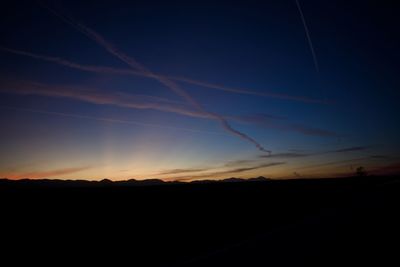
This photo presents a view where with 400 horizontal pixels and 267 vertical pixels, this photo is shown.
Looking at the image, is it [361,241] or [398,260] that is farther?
[361,241]

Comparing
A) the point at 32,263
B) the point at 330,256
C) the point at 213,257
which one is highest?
the point at 213,257

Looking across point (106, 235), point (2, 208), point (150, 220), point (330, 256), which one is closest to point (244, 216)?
Answer: point (150, 220)

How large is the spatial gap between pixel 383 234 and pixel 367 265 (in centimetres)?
294

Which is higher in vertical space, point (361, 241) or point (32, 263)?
point (361, 241)

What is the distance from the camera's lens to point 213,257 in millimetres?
4234

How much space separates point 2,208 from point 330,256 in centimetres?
1599

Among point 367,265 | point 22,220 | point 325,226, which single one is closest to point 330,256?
point 367,265

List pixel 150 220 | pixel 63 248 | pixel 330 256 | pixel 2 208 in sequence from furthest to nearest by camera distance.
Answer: pixel 2 208
pixel 150 220
pixel 63 248
pixel 330 256

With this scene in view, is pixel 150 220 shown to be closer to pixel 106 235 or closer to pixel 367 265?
pixel 106 235

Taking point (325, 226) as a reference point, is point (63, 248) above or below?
below

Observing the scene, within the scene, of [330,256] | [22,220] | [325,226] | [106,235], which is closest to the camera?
[330,256]

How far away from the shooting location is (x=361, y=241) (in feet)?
21.7

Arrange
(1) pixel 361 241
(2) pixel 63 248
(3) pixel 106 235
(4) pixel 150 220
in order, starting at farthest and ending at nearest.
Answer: (4) pixel 150 220, (3) pixel 106 235, (2) pixel 63 248, (1) pixel 361 241

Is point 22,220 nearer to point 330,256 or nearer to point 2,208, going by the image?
point 2,208
